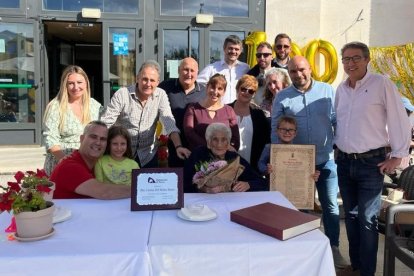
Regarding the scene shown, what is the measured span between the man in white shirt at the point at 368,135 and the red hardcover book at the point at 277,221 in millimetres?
1155

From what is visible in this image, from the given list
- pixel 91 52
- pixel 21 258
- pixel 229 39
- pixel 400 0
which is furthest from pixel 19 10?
pixel 400 0

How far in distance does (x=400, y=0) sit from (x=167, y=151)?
24.0ft

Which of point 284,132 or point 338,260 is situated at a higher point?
point 284,132

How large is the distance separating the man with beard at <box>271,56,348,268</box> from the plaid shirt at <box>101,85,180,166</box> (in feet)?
3.20

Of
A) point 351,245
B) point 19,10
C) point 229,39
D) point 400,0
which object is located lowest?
point 351,245

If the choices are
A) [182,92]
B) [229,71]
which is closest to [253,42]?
[229,71]

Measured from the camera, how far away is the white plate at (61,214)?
179 cm

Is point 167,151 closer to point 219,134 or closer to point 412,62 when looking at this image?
point 219,134

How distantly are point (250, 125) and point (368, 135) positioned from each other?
104 centimetres

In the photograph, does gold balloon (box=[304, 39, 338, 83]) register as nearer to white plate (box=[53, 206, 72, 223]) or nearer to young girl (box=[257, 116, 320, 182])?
young girl (box=[257, 116, 320, 182])

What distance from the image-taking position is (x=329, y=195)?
3.16 m

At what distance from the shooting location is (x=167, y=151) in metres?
3.52

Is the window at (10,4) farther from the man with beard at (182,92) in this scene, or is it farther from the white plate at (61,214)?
the white plate at (61,214)

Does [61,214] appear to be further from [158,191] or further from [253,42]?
[253,42]
